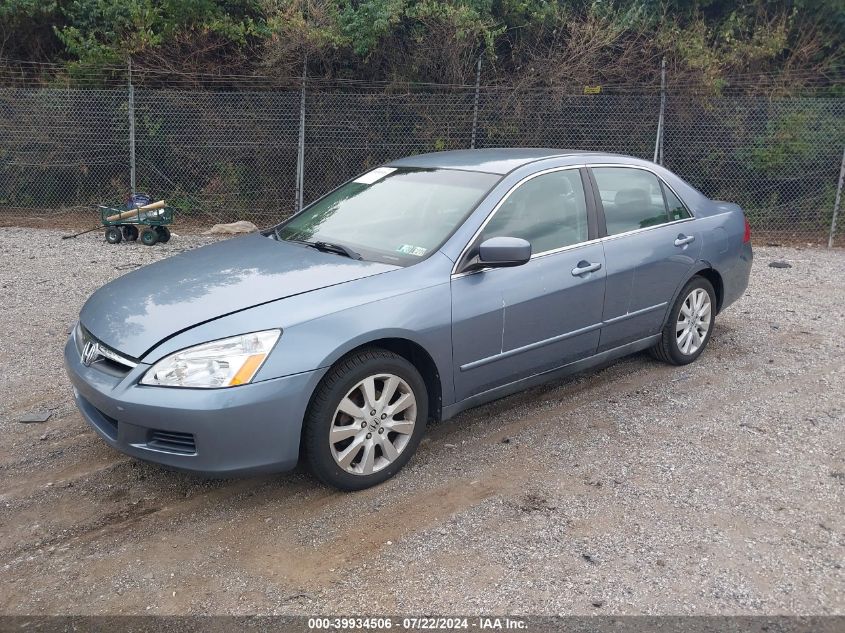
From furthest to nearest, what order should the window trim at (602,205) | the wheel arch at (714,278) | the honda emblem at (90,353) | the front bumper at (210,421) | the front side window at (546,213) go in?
the wheel arch at (714,278), the window trim at (602,205), the front side window at (546,213), the honda emblem at (90,353), the front bumper at (210,421)

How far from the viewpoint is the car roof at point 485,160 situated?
455cm

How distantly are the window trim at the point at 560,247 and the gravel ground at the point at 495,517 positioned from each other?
1039mm

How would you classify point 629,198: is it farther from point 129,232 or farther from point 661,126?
point 129,232

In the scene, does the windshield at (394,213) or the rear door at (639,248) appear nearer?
the windshield at (394,213)

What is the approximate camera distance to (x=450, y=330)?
3.82 metres

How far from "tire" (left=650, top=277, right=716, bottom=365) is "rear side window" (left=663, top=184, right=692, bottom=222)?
1.54 feet

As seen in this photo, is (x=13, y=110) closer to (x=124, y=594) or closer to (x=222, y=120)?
Answer: (x=222, y=120)

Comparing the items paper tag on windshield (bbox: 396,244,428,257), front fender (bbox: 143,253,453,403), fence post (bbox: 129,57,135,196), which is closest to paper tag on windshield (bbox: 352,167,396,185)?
paper tag on windshield (bbox: 396,244,428,257)

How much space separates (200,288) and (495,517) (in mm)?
1847

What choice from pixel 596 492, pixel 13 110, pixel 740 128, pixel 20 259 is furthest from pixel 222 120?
pixel 596 492

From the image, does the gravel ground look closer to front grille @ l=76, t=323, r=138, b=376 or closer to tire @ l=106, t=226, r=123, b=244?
front grille @ l=76, t=323, r=138, b=376

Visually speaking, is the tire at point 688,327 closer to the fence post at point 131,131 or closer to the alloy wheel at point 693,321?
the alloy wheel at point 693,321

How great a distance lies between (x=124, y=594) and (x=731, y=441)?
3.30 m

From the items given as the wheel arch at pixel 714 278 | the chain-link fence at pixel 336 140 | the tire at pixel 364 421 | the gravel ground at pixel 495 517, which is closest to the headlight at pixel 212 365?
the tire at pixel 364 421
